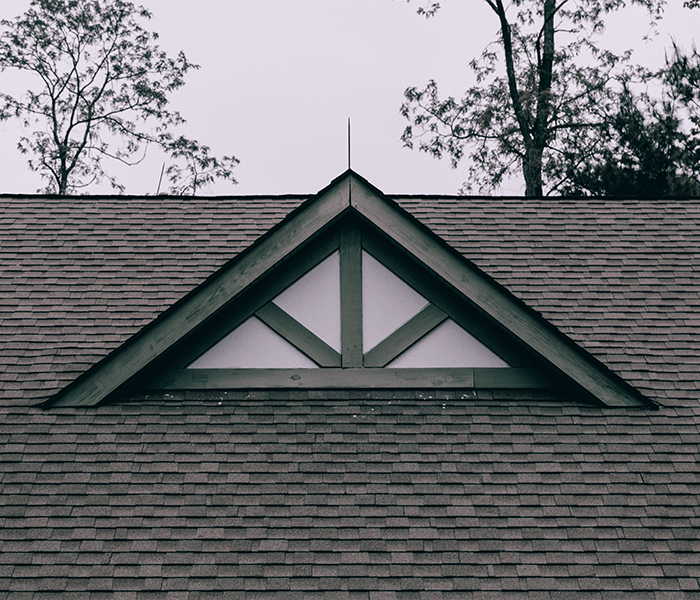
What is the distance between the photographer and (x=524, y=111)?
2177cm

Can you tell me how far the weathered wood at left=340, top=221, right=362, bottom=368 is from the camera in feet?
18.3

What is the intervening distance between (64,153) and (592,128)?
19.1 meters

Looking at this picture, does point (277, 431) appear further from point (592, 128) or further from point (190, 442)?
point (592, 128)

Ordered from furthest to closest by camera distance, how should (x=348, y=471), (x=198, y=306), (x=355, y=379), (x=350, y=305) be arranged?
(x=350, y=305)
(x=355, y=379)
(x=198, y=306)
(x=348, y=471)

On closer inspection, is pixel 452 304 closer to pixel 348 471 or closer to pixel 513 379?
pixel 513 379

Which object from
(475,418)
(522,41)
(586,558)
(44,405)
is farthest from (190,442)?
(522,41)

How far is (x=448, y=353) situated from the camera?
18.4 feet

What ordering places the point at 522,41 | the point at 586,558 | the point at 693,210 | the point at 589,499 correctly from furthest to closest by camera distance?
the point at 522,41, the point at 693,210, the point at 589,499, the point at 586,558

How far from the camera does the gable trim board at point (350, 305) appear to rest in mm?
5305

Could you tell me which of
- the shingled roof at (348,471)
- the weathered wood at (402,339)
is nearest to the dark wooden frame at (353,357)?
the weathered wood at (402,339)

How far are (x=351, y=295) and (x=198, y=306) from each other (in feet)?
4.05

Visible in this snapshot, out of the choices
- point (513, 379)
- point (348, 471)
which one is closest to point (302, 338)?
point (348, 471)

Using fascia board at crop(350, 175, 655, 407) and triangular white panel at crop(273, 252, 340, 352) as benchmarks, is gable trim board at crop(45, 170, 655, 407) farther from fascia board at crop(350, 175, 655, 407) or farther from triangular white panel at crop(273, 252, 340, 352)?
triangular white panel at crop(273, 252, 340, 352)

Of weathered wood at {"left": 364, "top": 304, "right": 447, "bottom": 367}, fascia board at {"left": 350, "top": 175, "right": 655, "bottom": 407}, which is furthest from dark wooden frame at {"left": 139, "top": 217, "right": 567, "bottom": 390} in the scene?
fascia board at {"left": 350, "top": 175, "right": 655, "bottom": 407}
